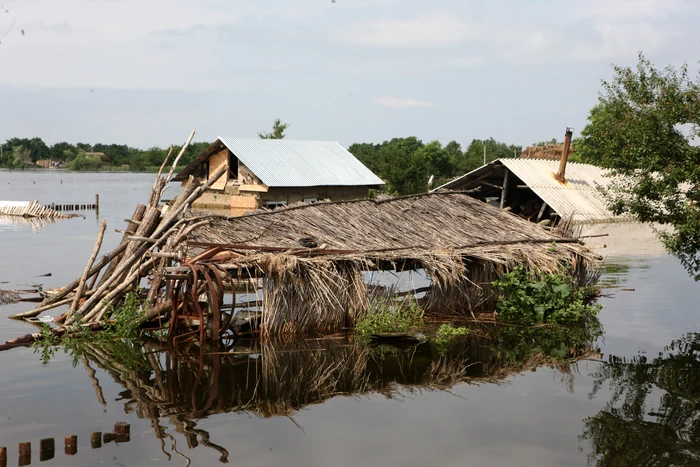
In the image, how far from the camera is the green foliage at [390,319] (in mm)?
13633

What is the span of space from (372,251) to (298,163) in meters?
22.5

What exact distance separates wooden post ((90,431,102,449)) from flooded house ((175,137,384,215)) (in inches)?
939

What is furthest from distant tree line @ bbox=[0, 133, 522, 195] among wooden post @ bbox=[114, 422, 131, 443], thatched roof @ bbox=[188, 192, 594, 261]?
wooden post @ bbox=[114, 422, 131, 443]

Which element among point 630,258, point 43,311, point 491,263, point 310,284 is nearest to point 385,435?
point 310,284

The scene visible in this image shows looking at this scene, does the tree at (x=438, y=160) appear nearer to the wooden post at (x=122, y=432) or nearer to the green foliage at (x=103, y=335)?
the green foliage at (x=103, y=335)

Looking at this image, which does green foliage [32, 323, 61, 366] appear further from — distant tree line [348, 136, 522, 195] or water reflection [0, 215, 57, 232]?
distant tree line [348, 136, 522, 195]

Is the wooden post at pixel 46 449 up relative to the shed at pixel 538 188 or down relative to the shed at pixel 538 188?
down

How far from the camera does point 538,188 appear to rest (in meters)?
24.2

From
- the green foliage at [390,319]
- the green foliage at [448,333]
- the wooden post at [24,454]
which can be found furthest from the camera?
the green foliage at [448,333]

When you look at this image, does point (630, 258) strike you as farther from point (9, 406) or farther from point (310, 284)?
point (9, 406)

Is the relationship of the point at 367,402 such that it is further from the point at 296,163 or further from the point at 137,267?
the point at 296,163

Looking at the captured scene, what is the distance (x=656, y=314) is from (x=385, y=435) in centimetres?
1064

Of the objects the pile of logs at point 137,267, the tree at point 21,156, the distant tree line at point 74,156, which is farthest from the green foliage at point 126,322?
the tree at point 21,156

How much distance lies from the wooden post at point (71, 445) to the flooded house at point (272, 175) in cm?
2416
